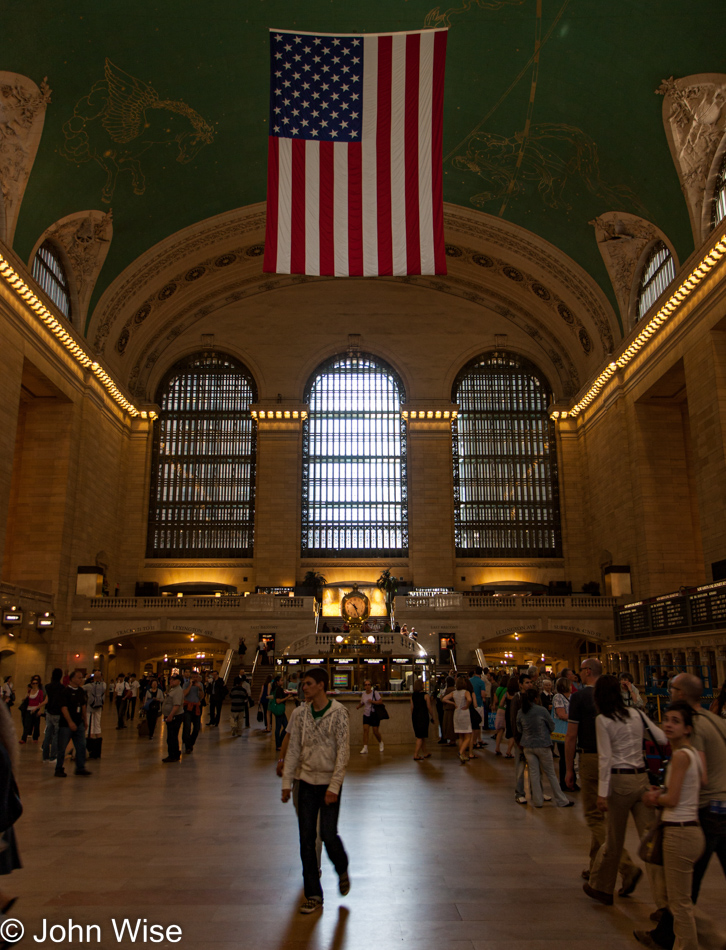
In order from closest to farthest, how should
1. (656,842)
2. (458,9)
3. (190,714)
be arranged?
(656,842) < (190,714) < (458,9)

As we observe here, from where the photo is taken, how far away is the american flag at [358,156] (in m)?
12.0

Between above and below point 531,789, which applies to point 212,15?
above

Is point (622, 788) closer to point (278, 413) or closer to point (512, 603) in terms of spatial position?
point (512, 603)

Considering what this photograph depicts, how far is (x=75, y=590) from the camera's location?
26312 mm

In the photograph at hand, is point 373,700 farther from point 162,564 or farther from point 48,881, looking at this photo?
point 162,564

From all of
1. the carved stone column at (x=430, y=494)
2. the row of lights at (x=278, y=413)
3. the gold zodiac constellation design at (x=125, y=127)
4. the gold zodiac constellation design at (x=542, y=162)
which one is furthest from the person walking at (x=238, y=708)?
the gold zodiac constellation design at (x=542, y=162)

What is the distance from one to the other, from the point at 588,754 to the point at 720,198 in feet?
62.1

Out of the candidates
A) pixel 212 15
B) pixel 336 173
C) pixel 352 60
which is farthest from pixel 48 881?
pixel 212 15

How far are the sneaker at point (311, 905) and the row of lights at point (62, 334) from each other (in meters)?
19.8

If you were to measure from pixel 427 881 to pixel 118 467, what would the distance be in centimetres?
2895

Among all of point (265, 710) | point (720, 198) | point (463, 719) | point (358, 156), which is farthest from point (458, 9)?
point (265, 710)

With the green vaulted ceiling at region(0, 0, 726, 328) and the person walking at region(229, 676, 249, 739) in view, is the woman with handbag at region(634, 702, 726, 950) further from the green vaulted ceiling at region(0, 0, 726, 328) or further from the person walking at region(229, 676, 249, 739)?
the green vaulted ceiling at region(0, 0, 726, 328)

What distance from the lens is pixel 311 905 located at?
14.1ft

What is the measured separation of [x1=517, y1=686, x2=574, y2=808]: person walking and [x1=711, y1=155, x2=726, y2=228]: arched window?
1640 cm
